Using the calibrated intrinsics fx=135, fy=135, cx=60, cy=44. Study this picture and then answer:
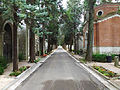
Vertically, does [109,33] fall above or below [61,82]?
above

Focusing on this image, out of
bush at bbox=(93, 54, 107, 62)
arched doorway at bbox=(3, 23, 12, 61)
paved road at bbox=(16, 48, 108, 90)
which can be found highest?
arched doorway at bbox=(3, 23, 12, 61)

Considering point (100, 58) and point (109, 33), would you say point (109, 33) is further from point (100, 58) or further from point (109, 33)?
point (100, 58)

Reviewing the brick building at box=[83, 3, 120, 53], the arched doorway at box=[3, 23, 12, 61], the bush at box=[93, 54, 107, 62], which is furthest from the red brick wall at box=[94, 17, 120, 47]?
the arched doorway at box=[3, 23, 12, 61]

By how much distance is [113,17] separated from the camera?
23.1m

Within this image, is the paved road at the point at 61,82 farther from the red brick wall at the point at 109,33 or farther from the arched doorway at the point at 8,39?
the red brick wall at the point at 109,33

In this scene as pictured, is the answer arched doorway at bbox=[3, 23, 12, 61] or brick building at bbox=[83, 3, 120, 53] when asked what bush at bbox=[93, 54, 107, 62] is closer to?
brick building at bbox=[83, 3, 120, 53]

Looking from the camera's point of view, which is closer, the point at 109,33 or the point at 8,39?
the point at 8,39

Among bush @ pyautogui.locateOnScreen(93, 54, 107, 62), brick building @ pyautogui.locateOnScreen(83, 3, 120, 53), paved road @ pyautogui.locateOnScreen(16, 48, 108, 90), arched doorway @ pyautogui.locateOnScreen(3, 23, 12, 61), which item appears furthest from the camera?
brick building @ pyautogui.locateOnScreen(83, 3, 120, 53)

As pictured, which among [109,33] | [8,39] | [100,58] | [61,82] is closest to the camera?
[61,82]

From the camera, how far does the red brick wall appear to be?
23.0 meters

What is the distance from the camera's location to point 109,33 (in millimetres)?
23062

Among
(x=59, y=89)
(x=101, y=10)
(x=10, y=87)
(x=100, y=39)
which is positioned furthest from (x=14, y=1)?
(x=101, y=10)

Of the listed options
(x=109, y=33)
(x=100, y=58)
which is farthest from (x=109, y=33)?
(x=100, y=58)

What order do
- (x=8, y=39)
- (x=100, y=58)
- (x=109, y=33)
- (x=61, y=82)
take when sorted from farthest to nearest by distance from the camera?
(x=109, y=33)
(x=100, y=58)
(x=8, y=39)
(x=61, y=82)
